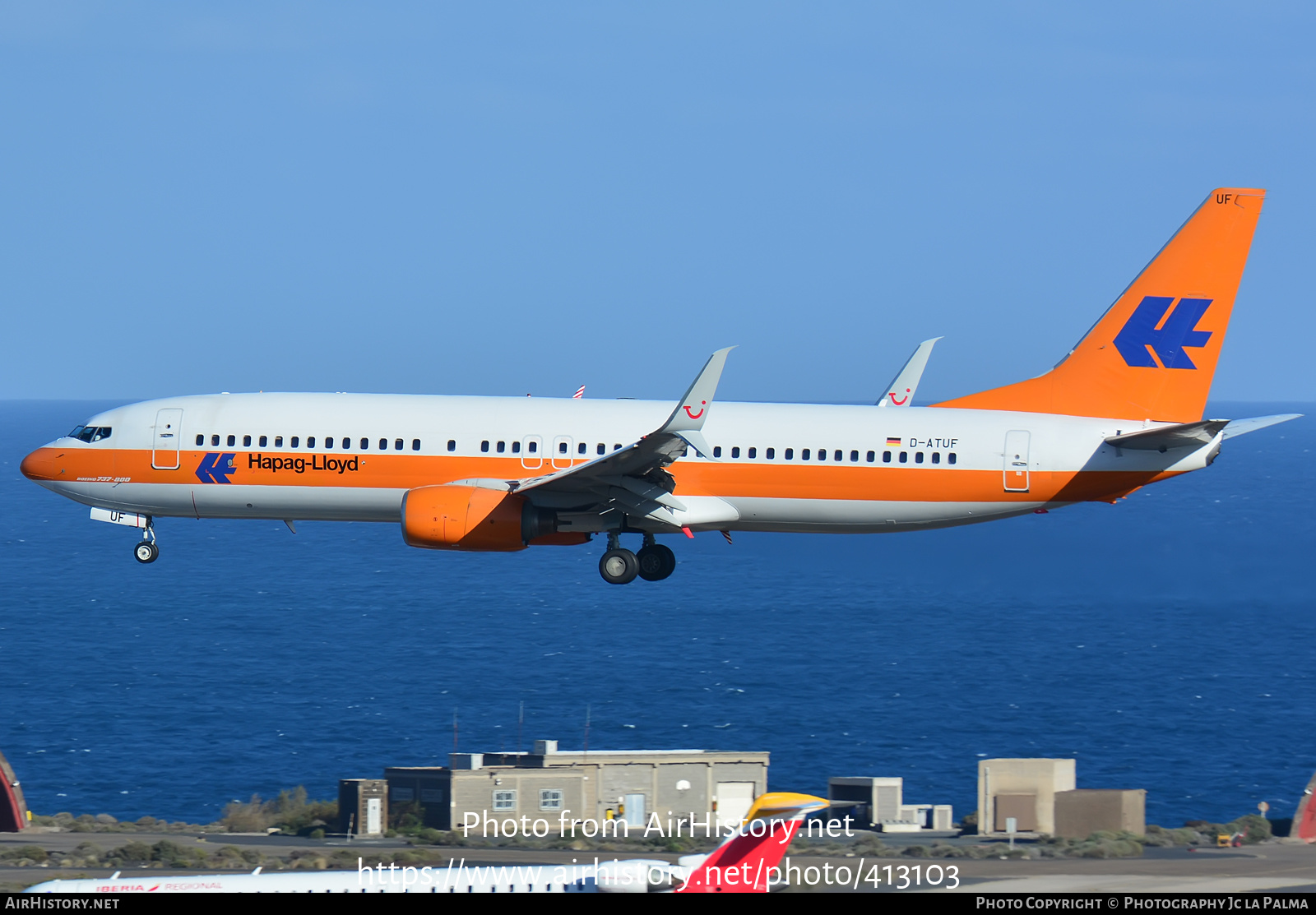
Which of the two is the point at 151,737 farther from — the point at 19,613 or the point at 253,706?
the point at 19,613

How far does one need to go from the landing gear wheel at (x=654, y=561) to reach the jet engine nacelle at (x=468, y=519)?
3.28m

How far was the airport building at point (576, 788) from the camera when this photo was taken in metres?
65.0

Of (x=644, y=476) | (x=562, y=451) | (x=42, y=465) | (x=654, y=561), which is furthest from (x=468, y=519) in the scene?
(x=42, y=465)

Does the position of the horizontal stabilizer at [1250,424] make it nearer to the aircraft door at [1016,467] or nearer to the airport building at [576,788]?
the aircraft door at [1016,467]

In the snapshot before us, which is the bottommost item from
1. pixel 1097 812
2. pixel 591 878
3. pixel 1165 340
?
pixel 1097 812

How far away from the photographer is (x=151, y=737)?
95.1 meters

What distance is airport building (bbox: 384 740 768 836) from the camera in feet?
213

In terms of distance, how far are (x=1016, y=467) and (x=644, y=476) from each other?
9.73m

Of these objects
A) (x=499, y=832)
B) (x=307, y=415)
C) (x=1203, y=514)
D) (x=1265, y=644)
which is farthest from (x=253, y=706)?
(x=1203, y=514)

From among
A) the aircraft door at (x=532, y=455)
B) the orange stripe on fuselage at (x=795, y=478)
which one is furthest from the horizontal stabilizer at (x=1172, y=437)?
the aircraft door at (x=532, y=455)

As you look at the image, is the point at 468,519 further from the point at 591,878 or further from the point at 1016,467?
the point at 1016,467

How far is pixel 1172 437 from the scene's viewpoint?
39.6m

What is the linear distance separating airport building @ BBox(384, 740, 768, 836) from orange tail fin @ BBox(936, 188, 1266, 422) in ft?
97.8

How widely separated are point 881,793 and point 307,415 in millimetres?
35408
